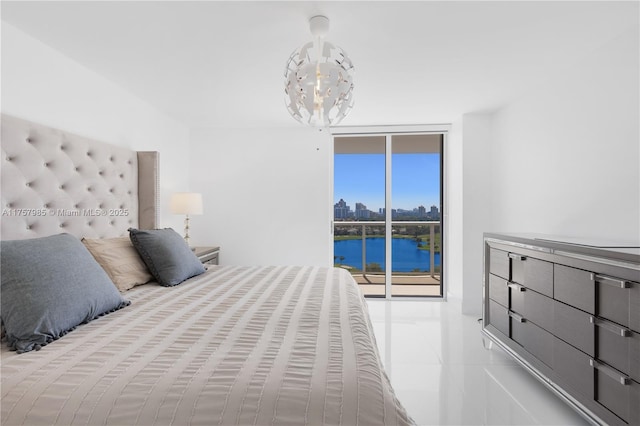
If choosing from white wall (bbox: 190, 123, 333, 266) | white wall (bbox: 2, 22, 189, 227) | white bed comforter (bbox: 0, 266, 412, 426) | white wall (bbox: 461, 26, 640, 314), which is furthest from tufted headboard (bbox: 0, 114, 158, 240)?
white wall (bbox: 461, 26, 640, 314)

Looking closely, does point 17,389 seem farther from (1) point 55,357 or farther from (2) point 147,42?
(2) point 147,42

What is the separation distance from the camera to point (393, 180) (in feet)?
15.9

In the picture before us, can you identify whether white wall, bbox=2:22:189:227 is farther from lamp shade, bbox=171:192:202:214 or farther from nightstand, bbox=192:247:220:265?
nightstand, bbox=192:247:220:265

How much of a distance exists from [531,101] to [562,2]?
1586 mm

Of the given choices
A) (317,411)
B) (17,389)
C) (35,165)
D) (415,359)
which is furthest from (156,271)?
(415,359)

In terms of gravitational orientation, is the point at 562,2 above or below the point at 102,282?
above

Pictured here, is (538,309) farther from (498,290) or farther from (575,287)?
(498,290)

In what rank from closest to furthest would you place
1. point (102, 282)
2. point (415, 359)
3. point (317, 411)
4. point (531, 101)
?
1. point (317, 411)
2. point (102, 282)
3. point (415, 359)
4. point (531, 101)

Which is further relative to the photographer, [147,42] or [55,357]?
[147,42]

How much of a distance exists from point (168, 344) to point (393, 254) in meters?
3.98

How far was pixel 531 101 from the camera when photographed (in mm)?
3266

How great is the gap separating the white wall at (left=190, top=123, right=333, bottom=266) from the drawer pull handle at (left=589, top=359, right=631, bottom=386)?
3.17m

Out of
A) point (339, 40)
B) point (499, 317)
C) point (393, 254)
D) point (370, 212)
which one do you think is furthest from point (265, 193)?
point (499, 317)

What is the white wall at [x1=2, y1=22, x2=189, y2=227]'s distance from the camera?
6.82 ft
